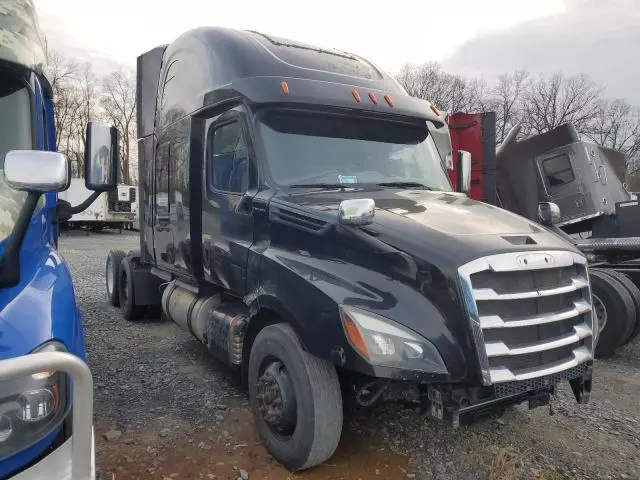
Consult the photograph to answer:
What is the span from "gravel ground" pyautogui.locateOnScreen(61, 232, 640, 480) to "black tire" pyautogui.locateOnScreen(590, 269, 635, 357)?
62 centimetres

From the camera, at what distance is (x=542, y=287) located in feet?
10.2

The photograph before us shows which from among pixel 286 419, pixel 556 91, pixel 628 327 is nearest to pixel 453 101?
pixel 556 91

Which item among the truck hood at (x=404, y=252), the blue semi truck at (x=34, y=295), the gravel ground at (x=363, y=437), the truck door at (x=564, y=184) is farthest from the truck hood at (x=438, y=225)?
the truck door at (x=564, y=184)

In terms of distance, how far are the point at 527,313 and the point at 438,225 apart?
0.74 m

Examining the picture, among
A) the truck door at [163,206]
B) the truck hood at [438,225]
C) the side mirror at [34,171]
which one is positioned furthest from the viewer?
the truck door at [163,206]

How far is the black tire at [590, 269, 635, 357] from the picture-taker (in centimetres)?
592

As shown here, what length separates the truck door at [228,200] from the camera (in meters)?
4.14

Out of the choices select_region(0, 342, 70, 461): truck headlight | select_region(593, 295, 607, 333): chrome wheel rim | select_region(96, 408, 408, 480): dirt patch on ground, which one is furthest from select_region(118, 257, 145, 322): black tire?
select_region(593, 295, 607, 333): chrome wheel rim

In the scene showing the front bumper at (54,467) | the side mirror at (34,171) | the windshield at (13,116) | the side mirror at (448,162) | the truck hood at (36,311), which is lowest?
the front bumper at (54,467)

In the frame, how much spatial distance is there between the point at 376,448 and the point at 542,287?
1671 mm

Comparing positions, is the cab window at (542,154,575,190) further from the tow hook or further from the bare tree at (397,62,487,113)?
the bare tree at (397,62,487,113)

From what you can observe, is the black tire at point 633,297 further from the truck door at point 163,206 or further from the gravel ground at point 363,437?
the truck door at point 163,206

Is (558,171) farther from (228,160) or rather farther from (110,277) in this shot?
(110,277)

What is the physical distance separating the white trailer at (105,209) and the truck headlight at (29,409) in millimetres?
25751
